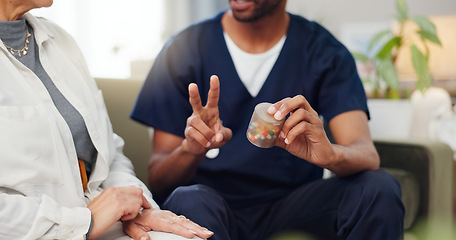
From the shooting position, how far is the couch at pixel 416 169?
56.1 inches

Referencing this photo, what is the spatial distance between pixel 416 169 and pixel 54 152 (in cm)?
108

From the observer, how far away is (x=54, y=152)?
33.1 inches

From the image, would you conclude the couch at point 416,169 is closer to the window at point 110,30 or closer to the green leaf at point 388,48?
the green leaf at point 388,48

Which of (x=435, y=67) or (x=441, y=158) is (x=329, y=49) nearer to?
(x=441, y=158)

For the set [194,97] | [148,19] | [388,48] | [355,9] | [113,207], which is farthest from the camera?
[355,9]

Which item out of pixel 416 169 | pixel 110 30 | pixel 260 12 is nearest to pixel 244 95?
pixel 260 12

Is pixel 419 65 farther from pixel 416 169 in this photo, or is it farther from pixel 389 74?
pixel 416 169

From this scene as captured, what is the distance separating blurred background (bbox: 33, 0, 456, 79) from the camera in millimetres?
3244

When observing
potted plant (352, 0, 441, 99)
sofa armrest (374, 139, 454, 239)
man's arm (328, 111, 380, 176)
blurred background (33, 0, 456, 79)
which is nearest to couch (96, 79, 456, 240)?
sofa armrest (374, 139, 454, 239)

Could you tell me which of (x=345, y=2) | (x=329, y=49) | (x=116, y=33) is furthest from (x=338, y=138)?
(x=345, y=2)

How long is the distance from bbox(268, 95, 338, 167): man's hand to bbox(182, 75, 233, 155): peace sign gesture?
0.12 metres

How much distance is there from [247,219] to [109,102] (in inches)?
21.4

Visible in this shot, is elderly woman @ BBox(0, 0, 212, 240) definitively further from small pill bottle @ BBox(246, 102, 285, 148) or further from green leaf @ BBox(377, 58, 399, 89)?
green leaf @ BBox(377, 58, 399, 89)

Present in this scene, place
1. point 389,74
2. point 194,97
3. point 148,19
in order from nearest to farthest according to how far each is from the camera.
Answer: point 194,97 < point 389,74 < point 148,19
